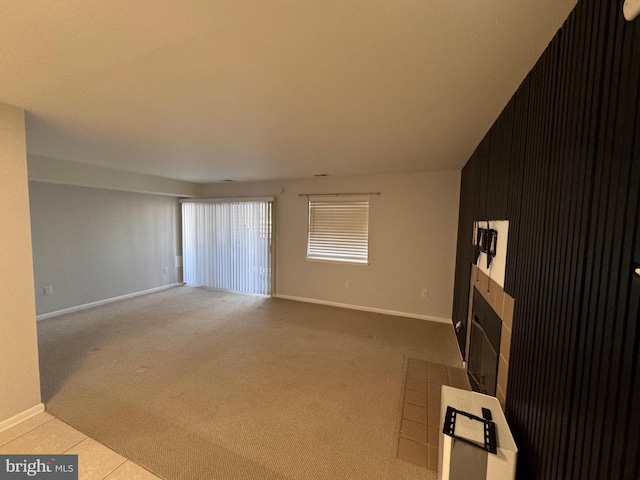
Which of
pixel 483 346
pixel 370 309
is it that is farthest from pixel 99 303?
pixel 483 346

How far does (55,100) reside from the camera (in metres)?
1.72

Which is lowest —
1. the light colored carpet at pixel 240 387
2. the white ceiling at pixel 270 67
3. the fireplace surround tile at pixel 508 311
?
the light colored carpet at pixel 240 387

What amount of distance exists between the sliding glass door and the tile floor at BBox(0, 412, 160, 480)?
11.3 feet

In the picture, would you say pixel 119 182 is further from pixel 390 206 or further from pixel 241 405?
pixel 390 206

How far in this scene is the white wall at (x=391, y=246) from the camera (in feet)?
12.9

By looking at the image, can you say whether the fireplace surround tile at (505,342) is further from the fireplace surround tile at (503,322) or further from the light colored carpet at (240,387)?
the light colored carpet at (240,387)

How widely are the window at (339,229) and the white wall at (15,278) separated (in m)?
3.51

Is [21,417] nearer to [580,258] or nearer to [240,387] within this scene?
[240,387]

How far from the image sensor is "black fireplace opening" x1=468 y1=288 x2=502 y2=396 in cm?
162

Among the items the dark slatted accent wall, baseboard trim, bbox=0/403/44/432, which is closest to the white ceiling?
the dark slatted accent wall

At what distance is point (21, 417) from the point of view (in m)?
1.88

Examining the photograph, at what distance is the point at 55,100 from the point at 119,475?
2.38 meters

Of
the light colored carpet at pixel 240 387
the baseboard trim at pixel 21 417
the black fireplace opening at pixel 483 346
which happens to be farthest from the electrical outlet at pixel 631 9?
the baseboard trim at pixel 21 417

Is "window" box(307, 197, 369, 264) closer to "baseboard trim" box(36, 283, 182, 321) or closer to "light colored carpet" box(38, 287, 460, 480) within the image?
"light colored carpet" box(38, 287, 460, 480)
